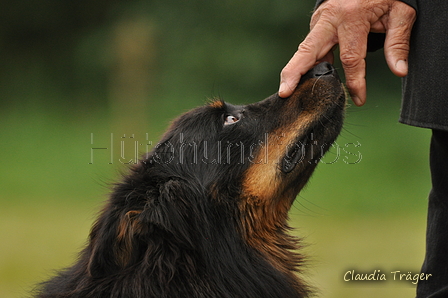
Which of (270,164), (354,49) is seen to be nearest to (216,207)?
(270,164)

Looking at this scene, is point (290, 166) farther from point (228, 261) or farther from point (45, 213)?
point (45, 213)

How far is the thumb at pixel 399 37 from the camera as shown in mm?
2562

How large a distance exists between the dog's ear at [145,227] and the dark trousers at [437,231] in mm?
1340

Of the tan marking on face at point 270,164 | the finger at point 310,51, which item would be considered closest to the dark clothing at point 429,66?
the finger at point 310,51

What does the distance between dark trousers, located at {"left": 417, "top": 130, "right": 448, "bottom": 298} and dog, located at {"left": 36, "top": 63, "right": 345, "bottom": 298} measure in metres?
0.62

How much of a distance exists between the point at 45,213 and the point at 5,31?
9262mm

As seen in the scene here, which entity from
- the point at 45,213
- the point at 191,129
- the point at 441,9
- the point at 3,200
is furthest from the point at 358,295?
the point at 3,200

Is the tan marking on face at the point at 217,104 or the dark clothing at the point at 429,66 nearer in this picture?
the dark clothing at the point at 429,66

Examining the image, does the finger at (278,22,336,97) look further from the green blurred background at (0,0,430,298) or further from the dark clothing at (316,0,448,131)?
the green blurred background at (0,0,430,298)

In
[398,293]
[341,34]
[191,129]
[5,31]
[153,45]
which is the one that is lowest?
[398,293]

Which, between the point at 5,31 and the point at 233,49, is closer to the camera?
the point at 233,49

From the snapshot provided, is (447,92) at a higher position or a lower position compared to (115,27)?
lower

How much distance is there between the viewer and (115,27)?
12672 mm

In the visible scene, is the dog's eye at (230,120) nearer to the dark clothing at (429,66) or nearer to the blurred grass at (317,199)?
the dark clothing at (429,66)
